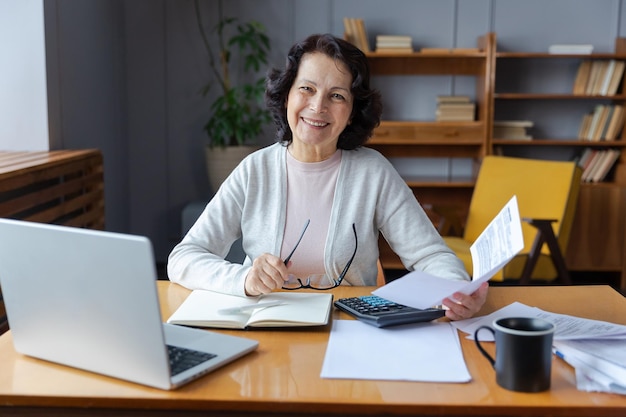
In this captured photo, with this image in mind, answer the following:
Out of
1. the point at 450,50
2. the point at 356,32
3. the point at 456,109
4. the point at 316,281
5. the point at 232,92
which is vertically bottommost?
the point at 316,281

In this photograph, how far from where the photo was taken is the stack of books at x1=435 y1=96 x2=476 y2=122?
4.96m

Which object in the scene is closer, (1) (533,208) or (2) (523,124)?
(1) (533,208)

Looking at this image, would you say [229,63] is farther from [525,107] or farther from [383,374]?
[383,374]

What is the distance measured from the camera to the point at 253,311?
152 cm

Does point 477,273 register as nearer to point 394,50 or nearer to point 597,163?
point 394,50

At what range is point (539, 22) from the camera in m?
5.07

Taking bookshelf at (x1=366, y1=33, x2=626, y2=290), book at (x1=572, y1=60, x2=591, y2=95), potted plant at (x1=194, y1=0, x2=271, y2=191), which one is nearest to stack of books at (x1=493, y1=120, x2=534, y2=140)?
bookshelf at (x1=366, y1=33, x2=626, y2=290)

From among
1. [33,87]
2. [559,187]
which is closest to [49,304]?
[33,87]

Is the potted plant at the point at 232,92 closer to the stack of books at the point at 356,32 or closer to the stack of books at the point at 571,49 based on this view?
the stack of books at the point at 356,32

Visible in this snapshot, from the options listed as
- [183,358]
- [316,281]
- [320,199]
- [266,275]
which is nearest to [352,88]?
[320,199]

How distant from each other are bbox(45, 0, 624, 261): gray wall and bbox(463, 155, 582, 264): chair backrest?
977 mm

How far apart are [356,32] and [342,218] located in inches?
124

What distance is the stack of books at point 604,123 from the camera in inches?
192

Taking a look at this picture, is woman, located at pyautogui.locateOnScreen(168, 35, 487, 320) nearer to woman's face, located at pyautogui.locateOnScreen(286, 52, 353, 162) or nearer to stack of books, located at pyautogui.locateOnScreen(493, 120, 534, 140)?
woman's face, located at pyautogui.locateOnScreen(286, 52, 353, 162)
